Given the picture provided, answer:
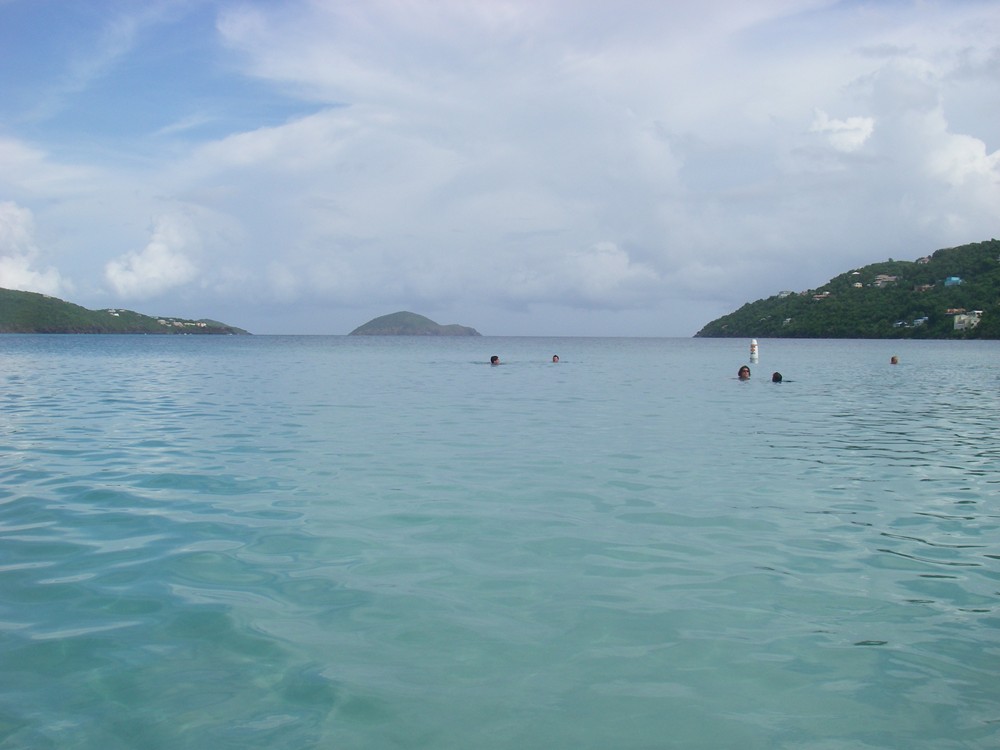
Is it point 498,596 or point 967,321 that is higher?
point 967,321

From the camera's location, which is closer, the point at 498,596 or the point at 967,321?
the point at 498,596

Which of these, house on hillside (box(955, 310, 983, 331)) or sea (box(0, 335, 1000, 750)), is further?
house on hillside (box(955, 310, 983, 331))

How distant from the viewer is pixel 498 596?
28.9 feet

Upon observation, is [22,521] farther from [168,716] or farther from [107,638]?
[168,716]

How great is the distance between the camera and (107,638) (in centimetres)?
754

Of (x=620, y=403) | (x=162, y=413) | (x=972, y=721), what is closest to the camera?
(x=972, y=721)

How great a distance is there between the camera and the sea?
606cm

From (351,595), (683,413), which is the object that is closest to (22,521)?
(351,595)

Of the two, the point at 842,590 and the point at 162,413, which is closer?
the point at 842,590

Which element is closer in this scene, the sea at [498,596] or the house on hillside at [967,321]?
the sea at [498,596]

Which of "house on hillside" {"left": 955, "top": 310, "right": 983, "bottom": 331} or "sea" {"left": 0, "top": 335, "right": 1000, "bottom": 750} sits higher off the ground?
"house on hillside" {"left": 955, "top": 310, "right": 983, "bottom": 331}

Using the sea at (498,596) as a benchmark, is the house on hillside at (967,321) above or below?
above

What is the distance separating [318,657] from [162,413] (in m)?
23.8

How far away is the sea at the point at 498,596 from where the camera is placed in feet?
19.9
